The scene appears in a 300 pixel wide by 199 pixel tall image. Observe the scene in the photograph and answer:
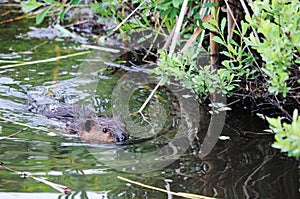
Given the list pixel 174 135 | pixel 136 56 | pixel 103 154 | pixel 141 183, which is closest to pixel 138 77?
pixel 136 56

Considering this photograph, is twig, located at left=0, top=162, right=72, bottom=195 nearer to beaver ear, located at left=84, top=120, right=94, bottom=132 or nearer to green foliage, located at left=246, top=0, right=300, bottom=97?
beaver ear, located at left=84, top=120, right=94, bottom=132

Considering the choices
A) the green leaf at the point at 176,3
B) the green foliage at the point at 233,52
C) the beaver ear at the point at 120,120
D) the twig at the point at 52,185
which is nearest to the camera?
the twig at the point at 52,185

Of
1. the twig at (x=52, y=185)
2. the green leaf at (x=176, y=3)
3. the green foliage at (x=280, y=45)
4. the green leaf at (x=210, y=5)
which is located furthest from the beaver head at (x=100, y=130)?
the green foliage at (x=280, y=45)

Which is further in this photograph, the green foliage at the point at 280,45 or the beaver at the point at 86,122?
the beaver at the point at 86,122

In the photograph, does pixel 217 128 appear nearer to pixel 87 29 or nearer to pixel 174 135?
pixel 174 135

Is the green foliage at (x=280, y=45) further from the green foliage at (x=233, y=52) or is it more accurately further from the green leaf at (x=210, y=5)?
the green leaf at (x=210, y=5)

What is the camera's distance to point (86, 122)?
434cm

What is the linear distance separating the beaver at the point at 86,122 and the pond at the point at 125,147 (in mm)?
83

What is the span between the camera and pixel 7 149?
3.72 meters

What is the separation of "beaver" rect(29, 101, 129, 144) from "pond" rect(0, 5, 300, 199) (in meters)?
0.08

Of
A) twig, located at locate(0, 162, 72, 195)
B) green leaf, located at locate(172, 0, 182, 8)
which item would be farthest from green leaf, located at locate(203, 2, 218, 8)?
twig, located at locate(0, 162, 72, 195)

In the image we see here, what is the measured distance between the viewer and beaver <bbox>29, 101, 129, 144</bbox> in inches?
163

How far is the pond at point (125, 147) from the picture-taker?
323cm

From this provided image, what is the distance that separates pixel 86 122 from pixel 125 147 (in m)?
0.51
